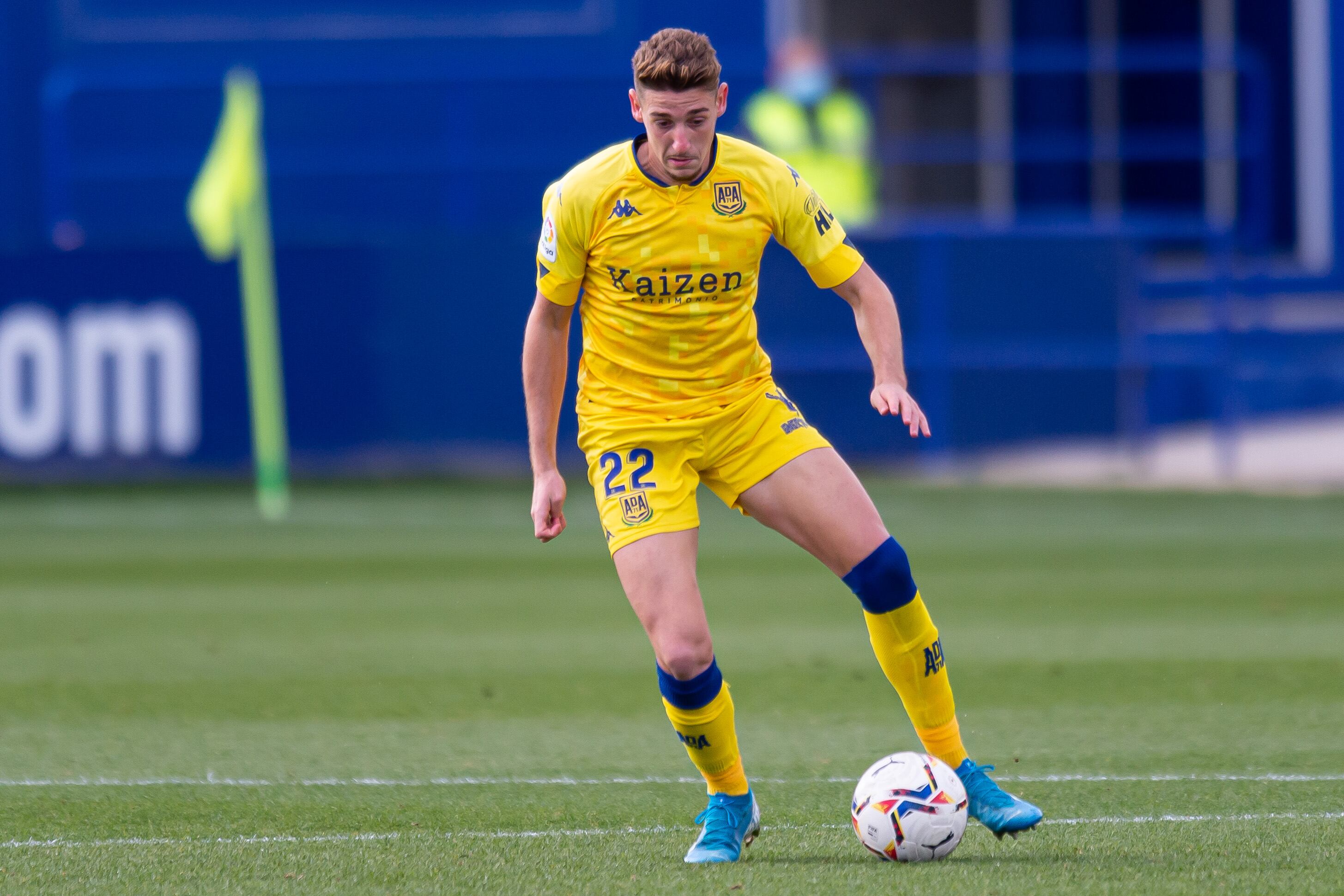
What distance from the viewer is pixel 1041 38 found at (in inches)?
808

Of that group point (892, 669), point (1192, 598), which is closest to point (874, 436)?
point (1192, 598)

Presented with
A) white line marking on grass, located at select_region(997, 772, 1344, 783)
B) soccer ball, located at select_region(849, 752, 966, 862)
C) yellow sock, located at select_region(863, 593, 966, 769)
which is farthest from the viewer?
white line marking on grass, located at select_region(997, 772, 1344, 783)

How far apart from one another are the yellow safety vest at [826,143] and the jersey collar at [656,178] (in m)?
10.6

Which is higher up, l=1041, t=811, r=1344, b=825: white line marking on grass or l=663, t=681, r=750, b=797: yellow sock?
l=663, t=681, r=750, b=797: yellow sock

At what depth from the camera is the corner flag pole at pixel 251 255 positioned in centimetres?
1409

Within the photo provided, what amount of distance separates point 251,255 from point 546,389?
9.74 m

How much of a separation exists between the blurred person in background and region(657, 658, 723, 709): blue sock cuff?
10925 mm

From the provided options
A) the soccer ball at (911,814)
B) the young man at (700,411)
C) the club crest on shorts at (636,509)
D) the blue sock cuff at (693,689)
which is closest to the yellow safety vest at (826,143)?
the young man at (700,411)

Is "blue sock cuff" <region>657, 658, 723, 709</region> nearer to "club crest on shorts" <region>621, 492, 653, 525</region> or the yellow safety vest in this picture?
"club crest on shorts" <region>621, 492, 653, 525</region>

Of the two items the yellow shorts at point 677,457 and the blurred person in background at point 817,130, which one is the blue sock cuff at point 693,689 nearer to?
the yellow shorts at point 677,457

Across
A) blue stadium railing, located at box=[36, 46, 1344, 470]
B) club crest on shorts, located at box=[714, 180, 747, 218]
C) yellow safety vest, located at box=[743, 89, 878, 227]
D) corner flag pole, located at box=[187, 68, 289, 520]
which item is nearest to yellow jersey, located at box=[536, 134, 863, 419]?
club crest on shorts, located at box=[714, 180, 747, 218]

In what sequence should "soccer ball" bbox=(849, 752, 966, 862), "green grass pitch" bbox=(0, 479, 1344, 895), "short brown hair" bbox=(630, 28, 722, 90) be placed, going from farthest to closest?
"green grass pitch" bbox=(0, 479, 1344, 895) → "soccer ball" bbox=(849, 752, 966, 862) → "short brown hair" bbox=(630, 28, 722, 90)

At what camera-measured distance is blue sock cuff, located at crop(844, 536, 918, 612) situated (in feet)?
15.4

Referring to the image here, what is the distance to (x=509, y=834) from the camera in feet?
16.3
